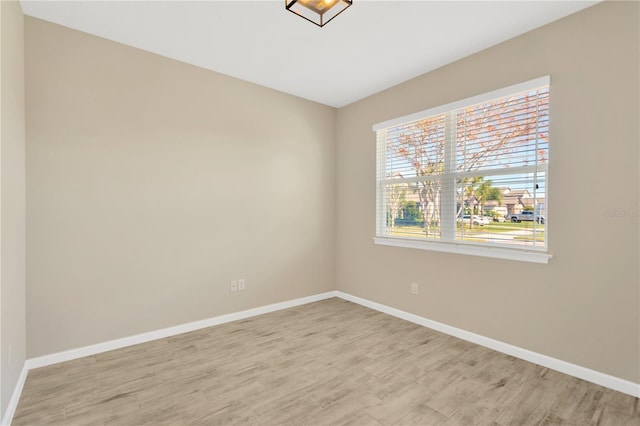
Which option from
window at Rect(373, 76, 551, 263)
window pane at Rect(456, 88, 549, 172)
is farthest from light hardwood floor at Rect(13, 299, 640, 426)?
window pane at Rect(456, 88, 549, 172)

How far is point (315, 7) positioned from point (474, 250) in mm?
2456

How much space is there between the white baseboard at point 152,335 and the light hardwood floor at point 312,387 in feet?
0.22

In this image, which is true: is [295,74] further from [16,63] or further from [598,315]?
[598,315]

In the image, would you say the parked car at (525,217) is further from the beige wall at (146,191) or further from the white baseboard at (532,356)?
the beige wall at (146,191)

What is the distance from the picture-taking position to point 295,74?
3389 millimetres

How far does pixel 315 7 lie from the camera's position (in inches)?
75.0

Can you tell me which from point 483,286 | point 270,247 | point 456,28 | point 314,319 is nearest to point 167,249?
point 270,247

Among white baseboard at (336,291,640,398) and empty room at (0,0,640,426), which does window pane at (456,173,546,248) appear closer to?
empty room at (0,0,640,426)

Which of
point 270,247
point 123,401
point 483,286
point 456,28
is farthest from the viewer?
point 270,247

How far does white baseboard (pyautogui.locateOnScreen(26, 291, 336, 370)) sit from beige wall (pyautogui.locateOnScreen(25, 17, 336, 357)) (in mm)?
54

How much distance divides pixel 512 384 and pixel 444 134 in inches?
91.1

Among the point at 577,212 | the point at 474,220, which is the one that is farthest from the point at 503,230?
the point at 577,212

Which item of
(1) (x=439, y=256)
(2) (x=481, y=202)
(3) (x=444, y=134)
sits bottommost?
(1) (x=439, y=256)

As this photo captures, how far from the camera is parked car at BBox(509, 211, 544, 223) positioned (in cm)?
251
